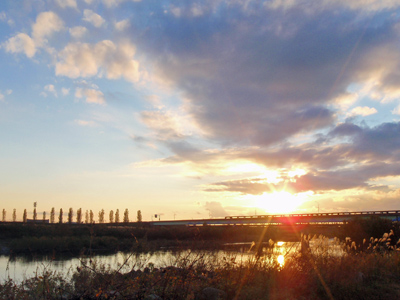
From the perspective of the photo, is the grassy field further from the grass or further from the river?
the river

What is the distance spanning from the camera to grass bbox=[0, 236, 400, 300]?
8398 millimetres

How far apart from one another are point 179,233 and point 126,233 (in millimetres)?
9928

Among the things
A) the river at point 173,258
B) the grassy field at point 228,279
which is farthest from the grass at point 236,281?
the river at point 173,258

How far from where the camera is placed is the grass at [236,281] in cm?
840

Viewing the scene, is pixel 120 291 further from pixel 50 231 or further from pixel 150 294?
pixel 50 231

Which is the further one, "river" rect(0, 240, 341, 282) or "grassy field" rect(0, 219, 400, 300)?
"river" rect(0, 240, 341, 282)

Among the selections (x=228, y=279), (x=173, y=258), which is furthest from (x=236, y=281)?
(x=173, y=258)

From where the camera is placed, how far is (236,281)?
995 cm

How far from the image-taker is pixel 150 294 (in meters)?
8.39

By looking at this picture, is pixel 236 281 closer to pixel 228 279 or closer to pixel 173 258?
pixel 228 279

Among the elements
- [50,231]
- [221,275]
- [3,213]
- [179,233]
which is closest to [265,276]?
[221,275]

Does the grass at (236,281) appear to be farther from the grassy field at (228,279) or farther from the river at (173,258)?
the river at (173,258)

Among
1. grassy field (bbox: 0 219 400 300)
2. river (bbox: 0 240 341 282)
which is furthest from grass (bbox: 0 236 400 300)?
river (bbox: 0 240 341 282)

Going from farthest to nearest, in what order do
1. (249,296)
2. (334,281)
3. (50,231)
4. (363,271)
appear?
(50,231) < (363,271) < (334,281) < (249,296)
